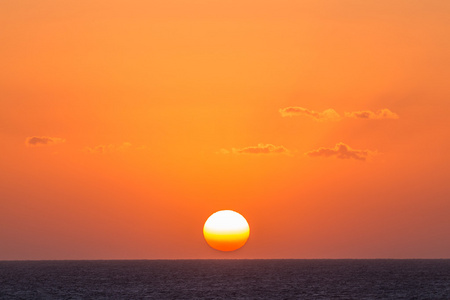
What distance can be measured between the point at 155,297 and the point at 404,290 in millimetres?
42944

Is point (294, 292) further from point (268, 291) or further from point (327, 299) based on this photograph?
point (327, 299)

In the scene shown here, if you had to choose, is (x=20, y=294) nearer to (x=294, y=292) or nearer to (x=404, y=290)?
(x=294, y=292)

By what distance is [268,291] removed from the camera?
311ft

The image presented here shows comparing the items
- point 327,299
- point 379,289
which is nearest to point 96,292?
point 327,299

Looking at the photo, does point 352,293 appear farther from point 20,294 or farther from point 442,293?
point 20,294

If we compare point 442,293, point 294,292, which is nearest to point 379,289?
point 442,293

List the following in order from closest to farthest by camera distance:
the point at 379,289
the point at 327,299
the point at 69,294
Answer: the point at 327,299 → the point at 69,294 → the point at 379,289

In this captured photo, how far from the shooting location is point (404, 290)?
327ft

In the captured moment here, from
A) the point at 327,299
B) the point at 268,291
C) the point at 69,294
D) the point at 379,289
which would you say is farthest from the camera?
the point at 379,289

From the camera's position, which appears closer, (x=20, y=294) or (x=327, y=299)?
(x=327, y=299)

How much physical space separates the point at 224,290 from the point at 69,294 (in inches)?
975

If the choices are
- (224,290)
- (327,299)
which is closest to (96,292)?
(224,290)

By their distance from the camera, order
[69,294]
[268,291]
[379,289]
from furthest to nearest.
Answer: [379,289] < [268,291] < [69,294]

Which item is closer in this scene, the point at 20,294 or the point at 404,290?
the point at 20,294
